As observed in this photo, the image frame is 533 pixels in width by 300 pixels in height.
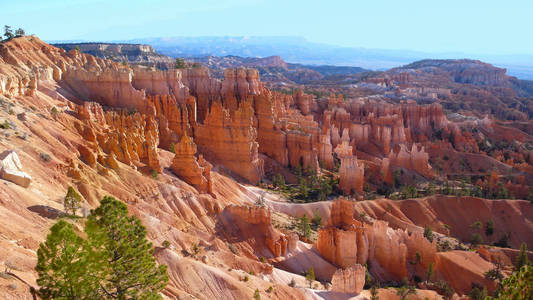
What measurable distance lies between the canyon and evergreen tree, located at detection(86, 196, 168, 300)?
8.99 feet

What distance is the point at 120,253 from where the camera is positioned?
14.5 metres

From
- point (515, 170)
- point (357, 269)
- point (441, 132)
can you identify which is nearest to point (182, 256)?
point (357, 269)

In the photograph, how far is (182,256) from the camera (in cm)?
2492

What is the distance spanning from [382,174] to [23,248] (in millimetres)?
52806

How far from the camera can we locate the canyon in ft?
81.6

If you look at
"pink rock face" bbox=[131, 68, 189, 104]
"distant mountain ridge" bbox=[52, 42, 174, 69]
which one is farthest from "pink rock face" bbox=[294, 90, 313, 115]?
"distant mountain ridge" bbox=[52, 42, 174, 69]

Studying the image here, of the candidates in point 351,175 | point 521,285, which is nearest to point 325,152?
point 351,175

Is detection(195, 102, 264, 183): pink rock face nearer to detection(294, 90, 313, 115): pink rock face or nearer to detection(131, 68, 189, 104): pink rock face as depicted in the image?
detection(131, 68, 189, 104): pink rock face

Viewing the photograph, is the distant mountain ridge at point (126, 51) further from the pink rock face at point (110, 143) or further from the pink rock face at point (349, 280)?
the pink rock face at point (349, 280)

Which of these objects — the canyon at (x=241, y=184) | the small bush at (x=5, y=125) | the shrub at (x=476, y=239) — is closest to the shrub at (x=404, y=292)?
the canyon at (x=241, y=184)

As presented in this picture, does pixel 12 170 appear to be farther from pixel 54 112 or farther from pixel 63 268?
pixel 54 112

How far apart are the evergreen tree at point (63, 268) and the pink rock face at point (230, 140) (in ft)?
124

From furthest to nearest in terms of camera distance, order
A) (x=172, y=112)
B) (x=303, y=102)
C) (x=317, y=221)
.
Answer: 1. (x=303, y=102)
2. (x=172, y=112)
3. (x=317, y=221)

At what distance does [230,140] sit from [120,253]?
37139 mm
